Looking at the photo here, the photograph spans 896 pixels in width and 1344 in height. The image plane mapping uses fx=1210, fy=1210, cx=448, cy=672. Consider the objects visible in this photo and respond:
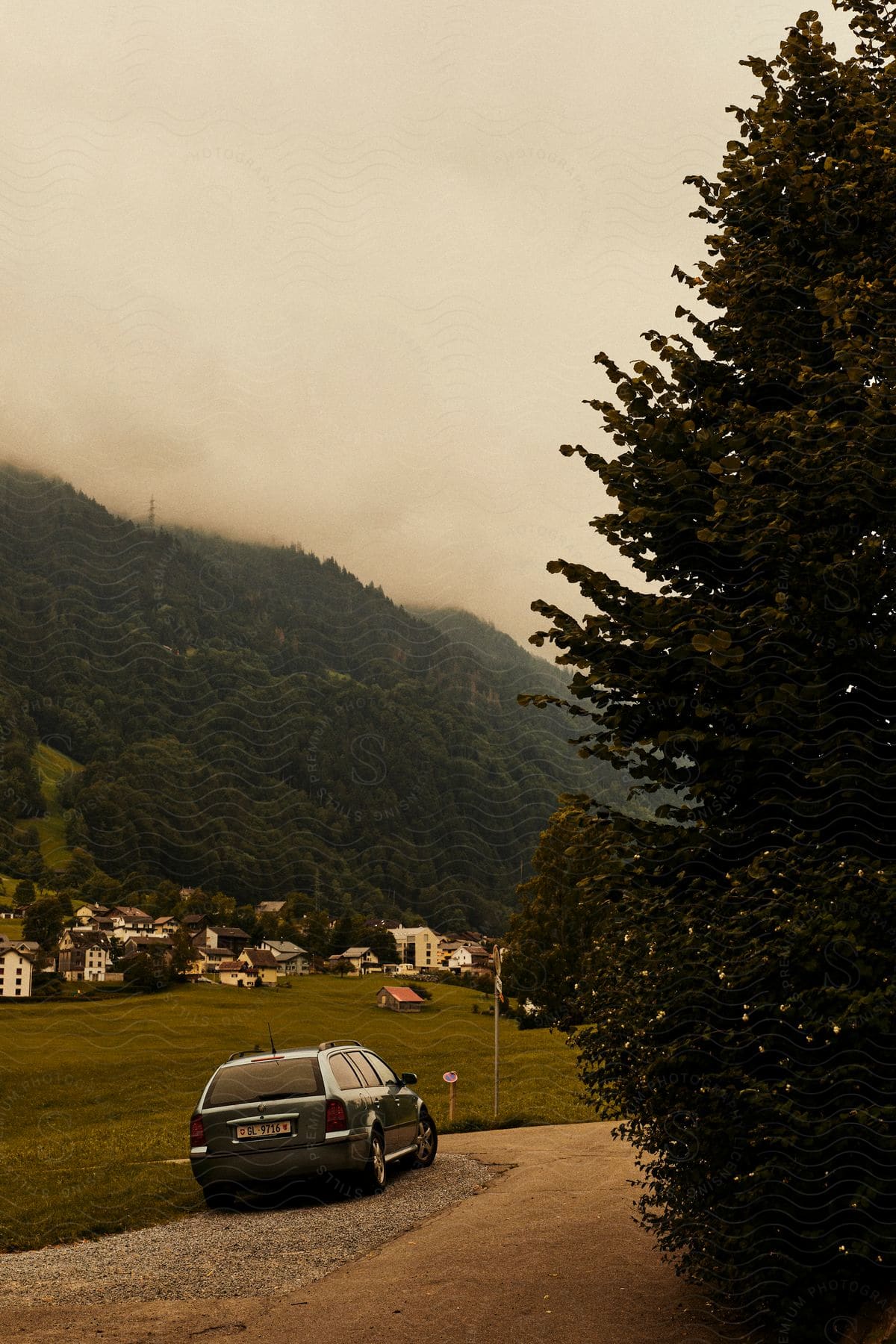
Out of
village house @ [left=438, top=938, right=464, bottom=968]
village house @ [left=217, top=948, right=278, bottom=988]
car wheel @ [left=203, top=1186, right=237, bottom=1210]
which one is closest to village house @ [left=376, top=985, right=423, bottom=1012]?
village house @ [left=217, top=948, right=278, bottom=988]

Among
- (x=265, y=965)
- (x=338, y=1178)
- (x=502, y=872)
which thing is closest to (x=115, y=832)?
(x=502, y=872)

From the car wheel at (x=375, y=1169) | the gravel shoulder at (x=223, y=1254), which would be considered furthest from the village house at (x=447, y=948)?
the gravel shoulder at (x=223, y=1254)

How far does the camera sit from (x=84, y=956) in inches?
2857

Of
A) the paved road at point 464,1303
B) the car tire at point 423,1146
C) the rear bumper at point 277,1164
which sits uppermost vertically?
the paved road at point 464,1303

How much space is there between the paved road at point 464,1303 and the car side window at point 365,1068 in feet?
10.1

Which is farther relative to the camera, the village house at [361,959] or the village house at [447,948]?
the village house at [447,948]

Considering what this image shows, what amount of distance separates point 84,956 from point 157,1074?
118ft

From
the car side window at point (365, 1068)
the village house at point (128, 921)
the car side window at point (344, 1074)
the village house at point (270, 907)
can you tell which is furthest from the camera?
the village house at point (270, 907)

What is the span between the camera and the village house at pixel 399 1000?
53.8m

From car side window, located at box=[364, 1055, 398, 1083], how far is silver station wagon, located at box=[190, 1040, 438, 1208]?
119 centimetres

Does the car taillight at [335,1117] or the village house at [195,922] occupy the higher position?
the car taillight at [335,1117]

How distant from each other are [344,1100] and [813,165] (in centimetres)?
904

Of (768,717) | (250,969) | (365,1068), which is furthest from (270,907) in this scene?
(768,717)

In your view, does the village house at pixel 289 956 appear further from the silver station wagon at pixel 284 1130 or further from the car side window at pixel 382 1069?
the silver station wagon at pixel 284 1130
